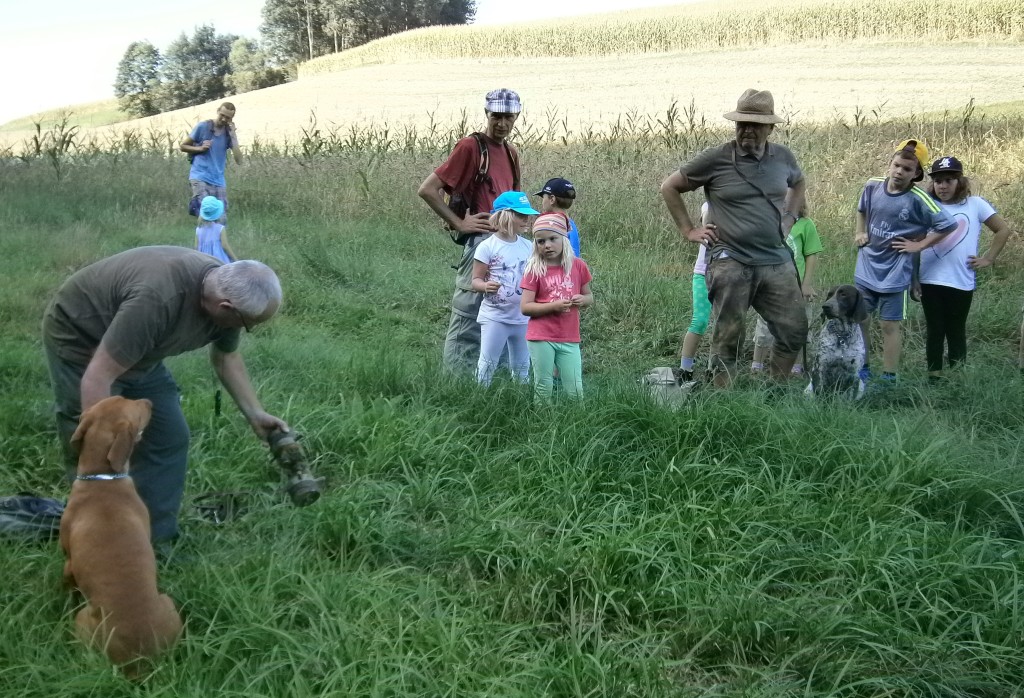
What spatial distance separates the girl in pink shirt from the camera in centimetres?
553

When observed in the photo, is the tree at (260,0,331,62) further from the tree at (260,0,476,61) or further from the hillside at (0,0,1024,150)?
the hillside at (0,0,1024,150)

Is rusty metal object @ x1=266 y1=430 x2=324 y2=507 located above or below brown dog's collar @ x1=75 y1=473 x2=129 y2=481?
below

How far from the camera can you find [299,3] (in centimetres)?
7131

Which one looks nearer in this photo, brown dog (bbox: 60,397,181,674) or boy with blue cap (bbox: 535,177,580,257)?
brown dog (bbox: 60,397,181,674)

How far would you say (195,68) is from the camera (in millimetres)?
72000

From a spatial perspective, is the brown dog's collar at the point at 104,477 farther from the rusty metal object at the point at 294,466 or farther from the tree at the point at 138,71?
the tree at the point at 138,71

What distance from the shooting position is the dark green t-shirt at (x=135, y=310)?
136 inches

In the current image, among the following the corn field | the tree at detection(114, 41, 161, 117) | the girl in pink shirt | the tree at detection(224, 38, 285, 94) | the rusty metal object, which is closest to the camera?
the rusty metal object

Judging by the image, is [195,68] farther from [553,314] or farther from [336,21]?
[553,314]

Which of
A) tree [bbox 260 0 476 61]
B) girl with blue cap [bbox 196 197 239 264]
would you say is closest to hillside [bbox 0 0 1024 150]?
girl with blue cap [bbox 196 197 239 264]

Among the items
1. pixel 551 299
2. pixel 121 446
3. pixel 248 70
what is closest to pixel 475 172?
pixel 551 299

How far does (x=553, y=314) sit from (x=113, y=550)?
3.05m

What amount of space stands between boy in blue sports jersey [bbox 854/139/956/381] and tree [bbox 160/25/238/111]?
201 ft

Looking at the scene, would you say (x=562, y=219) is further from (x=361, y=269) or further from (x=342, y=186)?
(x=342, y=186)
